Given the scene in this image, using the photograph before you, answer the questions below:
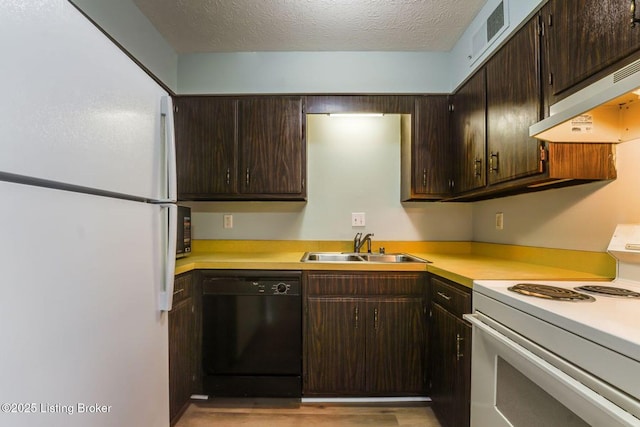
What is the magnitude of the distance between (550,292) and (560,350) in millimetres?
293

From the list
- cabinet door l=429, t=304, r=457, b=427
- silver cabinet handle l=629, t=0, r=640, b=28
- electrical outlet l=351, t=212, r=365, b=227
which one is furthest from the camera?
electrical outlet l=351, t=212, r=365, b=227

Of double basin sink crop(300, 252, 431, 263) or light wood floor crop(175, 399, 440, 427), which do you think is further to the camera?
double basin sink crop(300, 252, 431, 263)

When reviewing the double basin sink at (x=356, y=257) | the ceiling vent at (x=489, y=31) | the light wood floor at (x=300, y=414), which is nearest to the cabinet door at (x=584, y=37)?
the ceiling vent at (x=489, y=31)

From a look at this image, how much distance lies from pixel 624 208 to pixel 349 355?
1.56 metres

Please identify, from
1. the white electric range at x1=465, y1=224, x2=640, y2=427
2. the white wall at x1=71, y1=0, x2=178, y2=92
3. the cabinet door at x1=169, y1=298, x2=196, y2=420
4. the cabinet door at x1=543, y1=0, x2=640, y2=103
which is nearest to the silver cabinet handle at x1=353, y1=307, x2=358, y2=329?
the white electric range at x1=465, y1=224, x2=640, y2=427

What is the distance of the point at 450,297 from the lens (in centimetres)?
149

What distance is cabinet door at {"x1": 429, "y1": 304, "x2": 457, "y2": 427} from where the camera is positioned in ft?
4.85

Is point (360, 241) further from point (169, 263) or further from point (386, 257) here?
point (169, 263)

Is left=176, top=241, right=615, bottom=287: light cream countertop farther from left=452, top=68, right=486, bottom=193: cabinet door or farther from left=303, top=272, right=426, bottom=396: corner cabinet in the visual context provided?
left=452, top=68, right=486, bottom=193: cabinet door

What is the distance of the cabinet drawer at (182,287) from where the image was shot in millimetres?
1620

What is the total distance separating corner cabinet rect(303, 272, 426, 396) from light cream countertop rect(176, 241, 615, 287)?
4.4 inches

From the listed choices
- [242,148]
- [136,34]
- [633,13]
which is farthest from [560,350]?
[136,34]

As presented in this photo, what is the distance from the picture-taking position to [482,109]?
1.72 m

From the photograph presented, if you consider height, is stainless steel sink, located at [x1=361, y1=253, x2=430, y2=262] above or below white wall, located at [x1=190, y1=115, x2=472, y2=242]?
below
